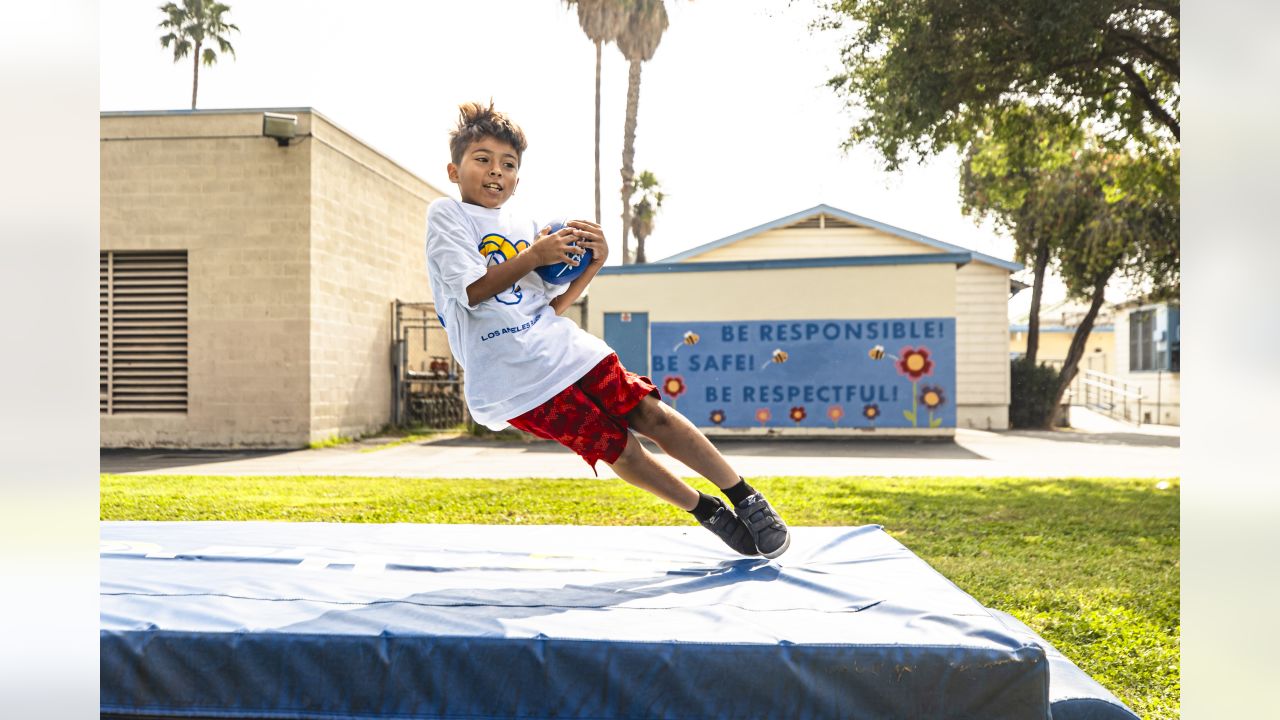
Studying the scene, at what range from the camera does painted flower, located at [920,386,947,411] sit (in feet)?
45.0

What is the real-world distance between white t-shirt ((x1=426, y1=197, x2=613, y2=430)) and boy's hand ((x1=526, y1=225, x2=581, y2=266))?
0.16 meters

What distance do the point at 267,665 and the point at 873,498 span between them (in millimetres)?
5484

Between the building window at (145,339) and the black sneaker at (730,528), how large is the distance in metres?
11.4

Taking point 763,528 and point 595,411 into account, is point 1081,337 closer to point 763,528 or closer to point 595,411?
point 763,528

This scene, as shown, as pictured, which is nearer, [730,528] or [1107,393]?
[730,528]

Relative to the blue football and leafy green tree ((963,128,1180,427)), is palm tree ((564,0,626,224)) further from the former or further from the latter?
the blue football

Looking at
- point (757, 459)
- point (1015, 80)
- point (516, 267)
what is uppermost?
point (1015, 80)

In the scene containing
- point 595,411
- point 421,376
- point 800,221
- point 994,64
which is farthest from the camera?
point 800,221

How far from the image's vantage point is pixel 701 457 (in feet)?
8.41

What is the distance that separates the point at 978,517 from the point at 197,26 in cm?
3034

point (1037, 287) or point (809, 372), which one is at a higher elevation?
point (1037, 287)

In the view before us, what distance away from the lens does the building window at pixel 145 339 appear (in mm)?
12031

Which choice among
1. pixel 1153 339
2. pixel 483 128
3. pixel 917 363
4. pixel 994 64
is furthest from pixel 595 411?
pixel 1153 339

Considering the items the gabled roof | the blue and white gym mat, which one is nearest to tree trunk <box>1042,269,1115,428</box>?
the gabled roof
